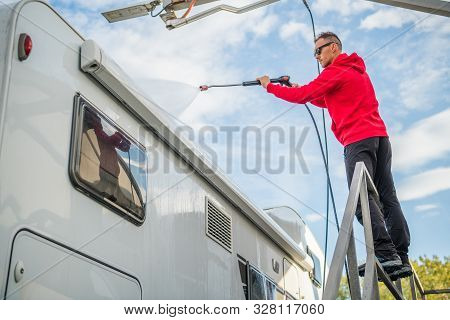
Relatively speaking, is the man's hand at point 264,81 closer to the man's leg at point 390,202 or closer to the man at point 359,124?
the man at point 359,124

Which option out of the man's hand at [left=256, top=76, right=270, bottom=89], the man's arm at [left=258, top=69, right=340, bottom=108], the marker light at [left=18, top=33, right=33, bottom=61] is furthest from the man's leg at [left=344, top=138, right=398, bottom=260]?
the marker light at [left=18, top=33, right=33, bottom=61]

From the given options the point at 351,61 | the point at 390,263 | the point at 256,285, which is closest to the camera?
the point at 390,263

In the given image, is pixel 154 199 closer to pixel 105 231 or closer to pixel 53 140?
pixel 105 231

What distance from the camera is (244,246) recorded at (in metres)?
5.54

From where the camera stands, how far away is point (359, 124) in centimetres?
430

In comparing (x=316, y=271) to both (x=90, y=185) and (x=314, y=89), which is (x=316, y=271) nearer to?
(x=314, y=89)

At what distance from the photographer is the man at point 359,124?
4.23 metres

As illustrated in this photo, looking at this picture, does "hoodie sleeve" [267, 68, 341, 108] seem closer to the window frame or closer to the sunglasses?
the sunglasses

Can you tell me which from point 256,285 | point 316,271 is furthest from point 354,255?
point 316,271

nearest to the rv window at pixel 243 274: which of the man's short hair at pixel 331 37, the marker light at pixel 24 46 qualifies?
the man's short hair at pixel 331 37

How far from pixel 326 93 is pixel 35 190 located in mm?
2386

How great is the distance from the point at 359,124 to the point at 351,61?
52 centimetres

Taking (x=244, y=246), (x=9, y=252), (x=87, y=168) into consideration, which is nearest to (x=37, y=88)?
(x=87, y=168)

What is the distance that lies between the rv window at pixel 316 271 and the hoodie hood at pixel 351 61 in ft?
12.0
